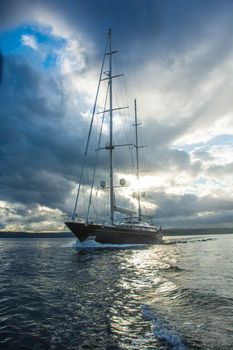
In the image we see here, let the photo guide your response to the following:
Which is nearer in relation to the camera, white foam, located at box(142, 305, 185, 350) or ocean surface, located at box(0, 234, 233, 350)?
white foam, located at box(142, 305, 185, 350)

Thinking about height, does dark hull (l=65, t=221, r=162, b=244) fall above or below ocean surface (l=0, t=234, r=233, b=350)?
above

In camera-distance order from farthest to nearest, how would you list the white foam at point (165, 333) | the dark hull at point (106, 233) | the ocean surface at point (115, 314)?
the dark hull at point (106, 233) → the ocean surface at point (115, 314) → the white foam at point (165, 333)

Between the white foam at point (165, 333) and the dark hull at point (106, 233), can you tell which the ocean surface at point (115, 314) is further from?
the dark hull at point (106, 233)

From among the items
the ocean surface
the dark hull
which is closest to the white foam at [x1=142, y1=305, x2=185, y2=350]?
the ocean surface

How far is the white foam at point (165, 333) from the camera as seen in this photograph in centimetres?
785

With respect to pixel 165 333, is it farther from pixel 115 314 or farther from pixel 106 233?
pixel 106 233

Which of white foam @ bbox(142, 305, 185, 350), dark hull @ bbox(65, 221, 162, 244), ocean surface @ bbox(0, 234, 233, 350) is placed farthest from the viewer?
dark hull @ bbox(65, 221, 162, 244)

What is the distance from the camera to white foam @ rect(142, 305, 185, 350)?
25.7 feet

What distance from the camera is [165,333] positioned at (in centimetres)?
871

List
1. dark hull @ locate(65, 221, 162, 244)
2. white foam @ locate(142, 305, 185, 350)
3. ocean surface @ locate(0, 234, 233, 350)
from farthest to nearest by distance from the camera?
dark hull @ locate(65, 221, 162, 244) → ocean surface @ locate(0, 234, 233, 350) → white foam @ locate(142, 305, 185, 350)

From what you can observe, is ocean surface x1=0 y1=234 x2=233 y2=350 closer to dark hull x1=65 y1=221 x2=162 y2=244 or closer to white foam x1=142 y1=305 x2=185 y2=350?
white foam x1=142 y1=305 x2=185 y2=350


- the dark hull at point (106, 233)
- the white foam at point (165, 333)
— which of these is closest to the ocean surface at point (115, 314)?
the white foam at point (165, 333)

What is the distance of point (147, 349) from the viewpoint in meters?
7.51

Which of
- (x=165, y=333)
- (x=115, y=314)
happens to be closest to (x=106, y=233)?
(x=115, y=314)
